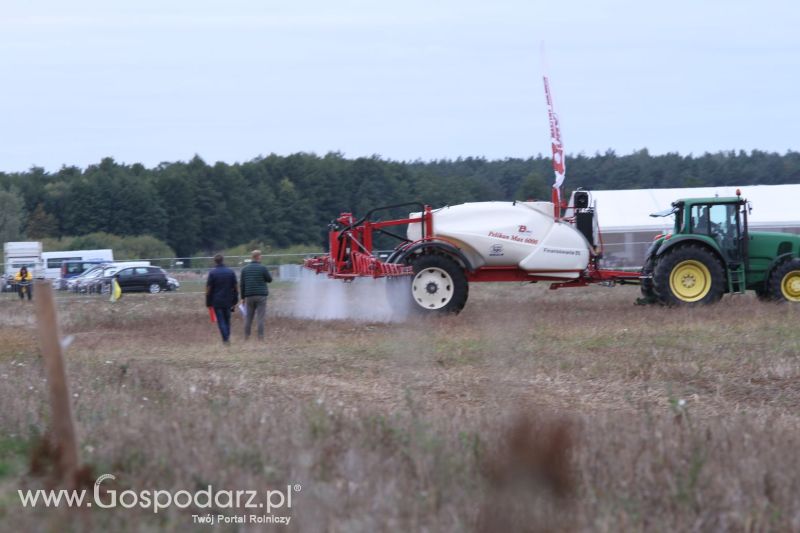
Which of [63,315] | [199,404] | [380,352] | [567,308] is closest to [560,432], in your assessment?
A: [199,404]

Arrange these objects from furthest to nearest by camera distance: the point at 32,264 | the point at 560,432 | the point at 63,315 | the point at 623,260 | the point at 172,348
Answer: the point at 32,264 → the point at 623,260 → the point at 63,315 → the point at 172,348 → the point at 560,432

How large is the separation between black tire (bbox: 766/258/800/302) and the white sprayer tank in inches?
138

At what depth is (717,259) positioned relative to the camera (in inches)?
782

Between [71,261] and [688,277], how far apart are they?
129ft

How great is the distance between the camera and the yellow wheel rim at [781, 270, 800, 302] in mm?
19969

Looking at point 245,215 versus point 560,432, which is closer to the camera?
point 560,432

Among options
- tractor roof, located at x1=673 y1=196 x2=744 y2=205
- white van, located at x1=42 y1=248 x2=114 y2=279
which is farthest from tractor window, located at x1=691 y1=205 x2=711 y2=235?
white van, located at x1=42 y1=248 x2=114 y2=279

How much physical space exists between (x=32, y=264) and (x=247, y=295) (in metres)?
34.3

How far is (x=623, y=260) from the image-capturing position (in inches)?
1631

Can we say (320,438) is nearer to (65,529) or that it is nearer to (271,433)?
(271,433)

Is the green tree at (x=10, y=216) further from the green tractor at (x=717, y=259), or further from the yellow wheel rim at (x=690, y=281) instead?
the yellow wheel rim at (x=690, y=281)

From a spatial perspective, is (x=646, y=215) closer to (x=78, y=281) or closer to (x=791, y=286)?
(x=78, y=281)

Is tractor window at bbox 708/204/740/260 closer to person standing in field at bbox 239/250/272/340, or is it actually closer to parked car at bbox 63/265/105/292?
person standing in field at bbox 239/250/272/340

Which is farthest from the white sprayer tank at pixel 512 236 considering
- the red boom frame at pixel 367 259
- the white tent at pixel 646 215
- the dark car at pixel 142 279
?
the dark car at pixel 142 279
